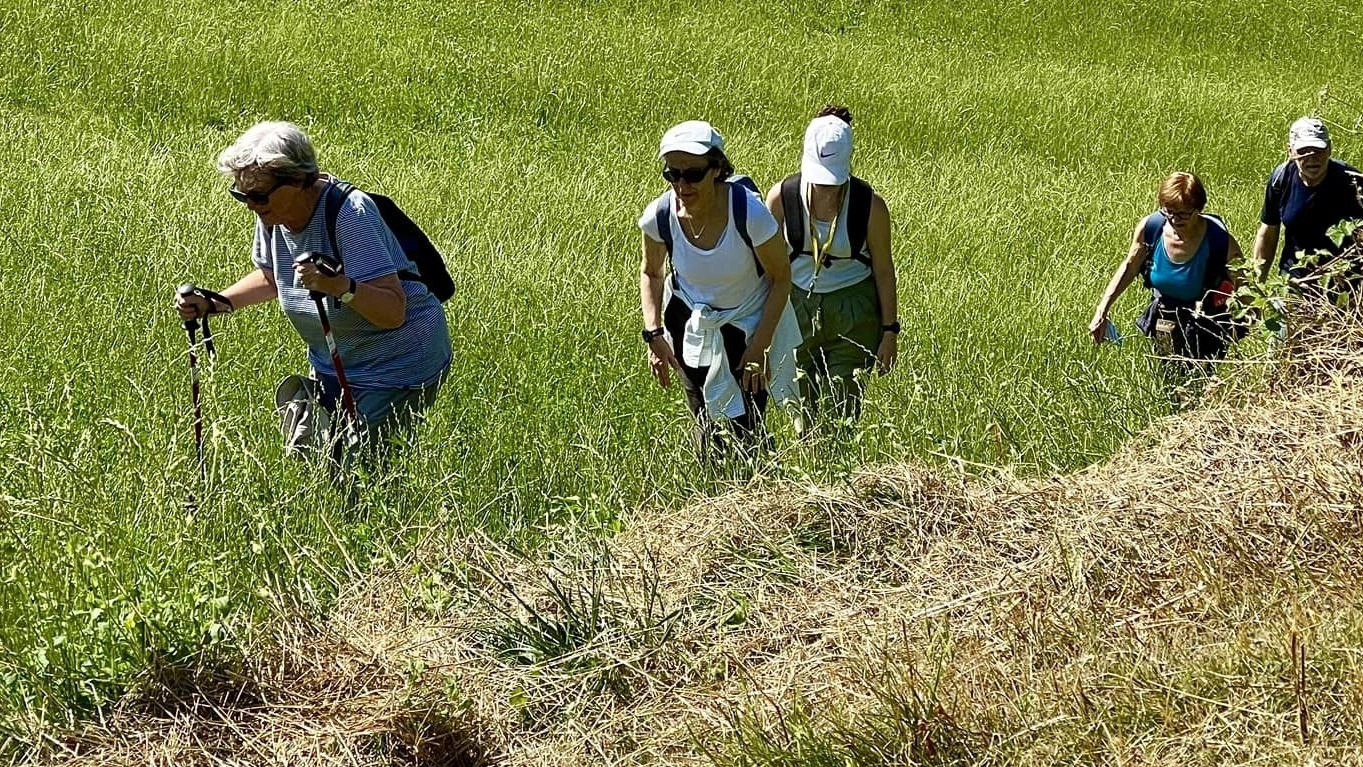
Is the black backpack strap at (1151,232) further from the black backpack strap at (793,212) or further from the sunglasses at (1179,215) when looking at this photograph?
the black backpack strap at (793,212)

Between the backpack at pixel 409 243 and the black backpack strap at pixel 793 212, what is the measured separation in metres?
1.37

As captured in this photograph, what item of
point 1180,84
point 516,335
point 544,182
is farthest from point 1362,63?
point 516,335

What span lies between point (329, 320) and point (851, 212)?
2.02 m

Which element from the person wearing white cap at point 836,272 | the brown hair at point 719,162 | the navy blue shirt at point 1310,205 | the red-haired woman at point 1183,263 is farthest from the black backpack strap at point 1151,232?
the brown hair at point 719,162

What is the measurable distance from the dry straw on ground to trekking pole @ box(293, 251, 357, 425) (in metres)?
0.76

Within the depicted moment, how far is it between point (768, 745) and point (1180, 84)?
Answer: 17.1 meters

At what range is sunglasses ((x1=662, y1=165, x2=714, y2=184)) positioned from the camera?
4.66 meters

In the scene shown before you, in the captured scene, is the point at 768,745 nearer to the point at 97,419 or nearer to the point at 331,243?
the point at 331,243

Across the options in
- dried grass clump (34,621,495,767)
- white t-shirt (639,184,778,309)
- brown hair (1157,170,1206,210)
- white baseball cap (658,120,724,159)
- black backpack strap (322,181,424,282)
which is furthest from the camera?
brown hair (1157,170,1206,210)

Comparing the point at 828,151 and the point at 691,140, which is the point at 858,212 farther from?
the point at 691,140

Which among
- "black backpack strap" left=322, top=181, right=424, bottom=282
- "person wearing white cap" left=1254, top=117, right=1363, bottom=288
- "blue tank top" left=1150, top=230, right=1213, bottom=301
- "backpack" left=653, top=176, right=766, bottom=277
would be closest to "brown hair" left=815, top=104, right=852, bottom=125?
"backpack" left=653, top=176, right=766, bottom=277

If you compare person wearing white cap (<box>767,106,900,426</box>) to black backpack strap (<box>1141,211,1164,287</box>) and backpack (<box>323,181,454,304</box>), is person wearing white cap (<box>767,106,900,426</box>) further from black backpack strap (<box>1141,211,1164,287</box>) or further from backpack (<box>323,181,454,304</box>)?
black backpack strap (<box>1141,211,1164,287</box>)

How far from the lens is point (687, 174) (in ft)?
15.3

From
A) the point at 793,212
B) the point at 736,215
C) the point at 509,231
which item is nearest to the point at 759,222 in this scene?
the point at 736,215
